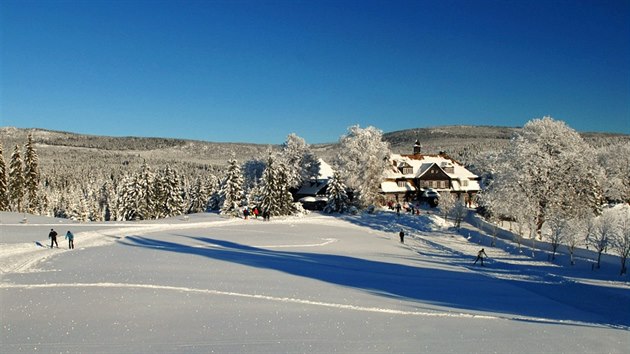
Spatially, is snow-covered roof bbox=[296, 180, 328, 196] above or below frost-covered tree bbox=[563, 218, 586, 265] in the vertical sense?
above

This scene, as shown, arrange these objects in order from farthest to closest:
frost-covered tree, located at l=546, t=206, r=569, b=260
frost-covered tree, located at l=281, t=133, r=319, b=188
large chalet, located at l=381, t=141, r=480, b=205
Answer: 1. large chalet, located at l=381, t=141, r=480, b=205
2. frost-covered tree, located at l=281, t=133, r=319, b=188
3. frost-covered tree, located at l=546, t=206, r=569, b=260

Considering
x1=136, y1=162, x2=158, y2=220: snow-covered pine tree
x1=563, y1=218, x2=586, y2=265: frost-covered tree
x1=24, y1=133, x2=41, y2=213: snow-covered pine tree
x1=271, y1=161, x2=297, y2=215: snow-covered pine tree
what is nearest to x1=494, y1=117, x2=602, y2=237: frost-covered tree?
x1=563, y1=218, x2=586, y2=265: frost-covered tree

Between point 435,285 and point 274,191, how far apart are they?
3539 cm

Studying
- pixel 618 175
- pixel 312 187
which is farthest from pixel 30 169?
pixel 618 175

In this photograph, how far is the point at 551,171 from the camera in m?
40.2

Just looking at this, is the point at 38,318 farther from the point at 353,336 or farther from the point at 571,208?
the point at 571,208

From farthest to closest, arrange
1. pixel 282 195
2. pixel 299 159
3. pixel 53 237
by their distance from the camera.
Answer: pixel 299 159 → pixel 282 195 → pixel 53 237

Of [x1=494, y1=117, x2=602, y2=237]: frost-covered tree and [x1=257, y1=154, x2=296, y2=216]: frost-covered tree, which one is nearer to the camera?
[x1=494, y1=117, x2=602, y2=237]: frost-covered tree

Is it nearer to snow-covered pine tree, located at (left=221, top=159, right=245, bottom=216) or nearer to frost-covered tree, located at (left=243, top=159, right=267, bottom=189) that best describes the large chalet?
frost-covered tree, located at (left=243, top=159, right=267, bottom=189)

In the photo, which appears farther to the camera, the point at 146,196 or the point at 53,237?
the point at 146,196

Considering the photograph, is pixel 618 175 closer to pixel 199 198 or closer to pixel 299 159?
pixel 299 159

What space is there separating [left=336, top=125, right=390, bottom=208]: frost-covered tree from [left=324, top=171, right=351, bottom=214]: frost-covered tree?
2257 millimetres

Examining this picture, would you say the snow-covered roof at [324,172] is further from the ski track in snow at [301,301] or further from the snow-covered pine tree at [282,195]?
the ski track in snow at [301,301]

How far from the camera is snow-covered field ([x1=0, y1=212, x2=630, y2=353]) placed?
1246 cm
